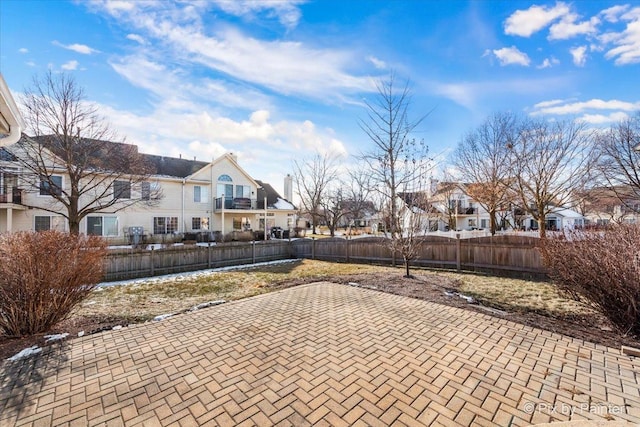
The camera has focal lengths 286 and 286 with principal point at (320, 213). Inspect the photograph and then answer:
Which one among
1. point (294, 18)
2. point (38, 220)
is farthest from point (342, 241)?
point (38, 220)

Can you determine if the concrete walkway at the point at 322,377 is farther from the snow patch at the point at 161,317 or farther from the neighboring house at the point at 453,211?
the neighboring house at the point at 453,211

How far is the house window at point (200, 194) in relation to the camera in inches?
950

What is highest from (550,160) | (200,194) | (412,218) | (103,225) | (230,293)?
(550,160)

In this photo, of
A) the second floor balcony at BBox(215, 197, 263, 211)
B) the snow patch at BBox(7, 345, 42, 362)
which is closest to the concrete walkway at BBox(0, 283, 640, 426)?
the snow patch at BBox(7, 345, 42, 362)

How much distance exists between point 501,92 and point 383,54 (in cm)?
800

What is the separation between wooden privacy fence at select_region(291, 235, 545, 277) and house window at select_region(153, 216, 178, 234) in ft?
44.4

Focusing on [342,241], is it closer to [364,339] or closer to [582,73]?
[364,339]

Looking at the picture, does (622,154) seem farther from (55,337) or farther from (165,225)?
(165,225)

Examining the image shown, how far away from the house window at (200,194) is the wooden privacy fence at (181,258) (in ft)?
35.3

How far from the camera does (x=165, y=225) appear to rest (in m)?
22.4

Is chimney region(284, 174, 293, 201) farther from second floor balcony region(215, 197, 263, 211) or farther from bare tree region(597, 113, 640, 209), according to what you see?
bare tree region(597, 113, 640, 209)

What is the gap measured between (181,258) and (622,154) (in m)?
23.2

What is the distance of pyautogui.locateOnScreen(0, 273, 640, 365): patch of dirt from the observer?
4578 mm

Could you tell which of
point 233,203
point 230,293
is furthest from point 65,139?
point 233,203
